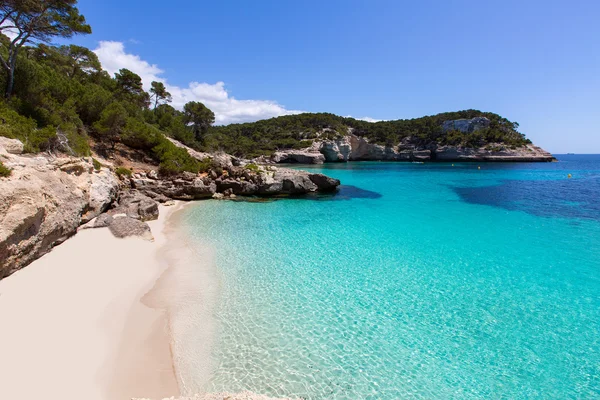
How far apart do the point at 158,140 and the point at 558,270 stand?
27.6m

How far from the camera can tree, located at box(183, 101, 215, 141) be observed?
3988cm

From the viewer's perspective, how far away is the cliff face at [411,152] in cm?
7450

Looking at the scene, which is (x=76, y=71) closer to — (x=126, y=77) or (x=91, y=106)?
(x=126, y=77)

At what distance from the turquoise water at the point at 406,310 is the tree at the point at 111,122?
12.9 metres

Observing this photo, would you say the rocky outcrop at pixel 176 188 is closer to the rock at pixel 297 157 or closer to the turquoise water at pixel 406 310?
the turquoise water at pixel 406 310

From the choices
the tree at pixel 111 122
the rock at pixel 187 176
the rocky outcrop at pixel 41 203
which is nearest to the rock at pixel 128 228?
the rocky outcrop at pixel 41 203

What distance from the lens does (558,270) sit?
9.95m

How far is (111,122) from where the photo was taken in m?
21.8

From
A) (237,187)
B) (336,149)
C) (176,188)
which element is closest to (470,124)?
(336,149)

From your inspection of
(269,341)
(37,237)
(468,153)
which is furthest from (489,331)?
(468,153)

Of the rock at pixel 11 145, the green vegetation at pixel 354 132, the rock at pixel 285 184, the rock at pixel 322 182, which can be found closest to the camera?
the rock at pixel 11 145

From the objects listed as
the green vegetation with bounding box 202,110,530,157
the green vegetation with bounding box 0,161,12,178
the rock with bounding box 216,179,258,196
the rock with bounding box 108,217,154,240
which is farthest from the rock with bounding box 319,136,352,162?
the green vegetation with bounding box 0,161,12,178

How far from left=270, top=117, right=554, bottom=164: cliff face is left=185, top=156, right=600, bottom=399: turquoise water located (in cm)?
6043

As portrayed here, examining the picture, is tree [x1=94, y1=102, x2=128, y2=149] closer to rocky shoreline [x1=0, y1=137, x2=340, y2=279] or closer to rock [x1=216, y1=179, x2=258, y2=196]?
rocky shoreline [x1=0, y1=137, x2=340, y2=279]
